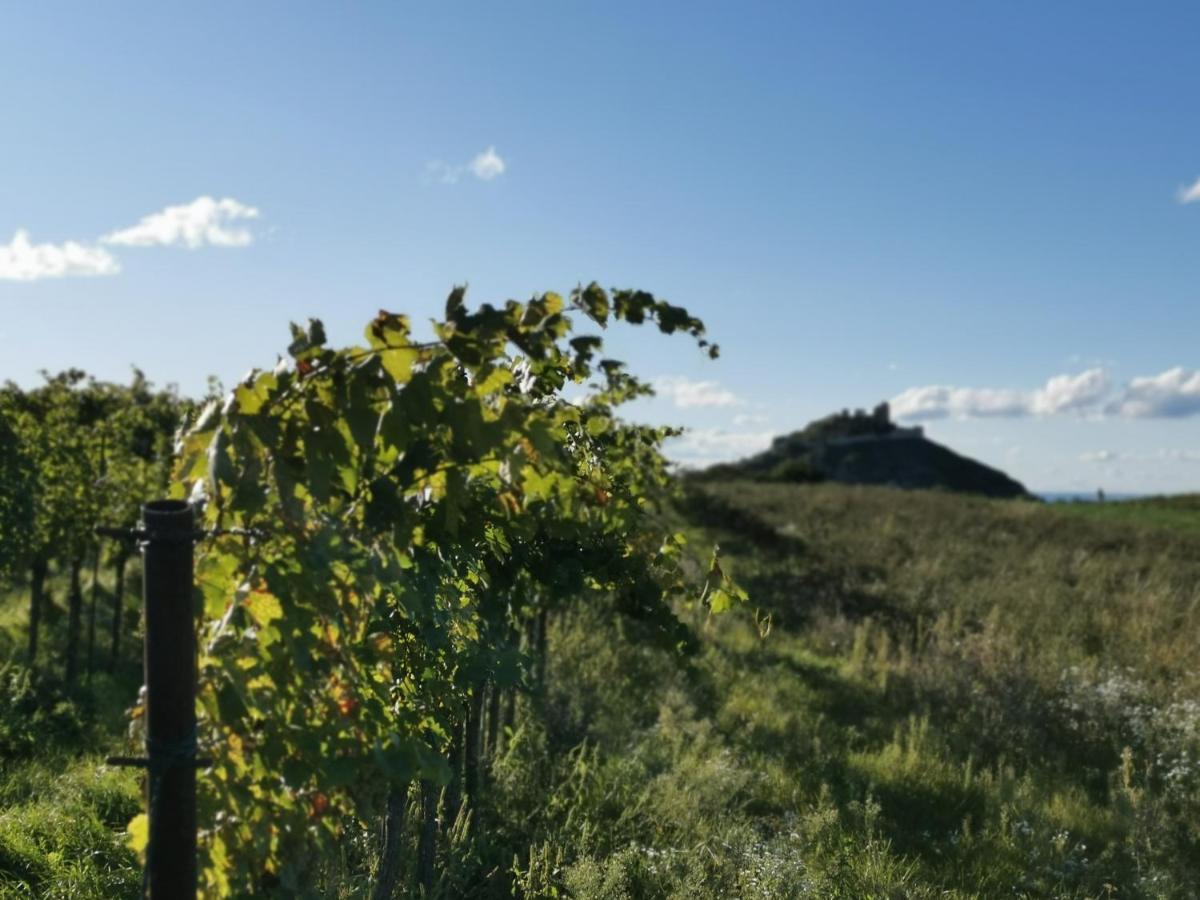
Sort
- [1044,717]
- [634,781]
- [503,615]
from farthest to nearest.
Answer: [1044,717], [634,781], [503,615]

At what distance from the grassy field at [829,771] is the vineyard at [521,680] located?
32 millimetres

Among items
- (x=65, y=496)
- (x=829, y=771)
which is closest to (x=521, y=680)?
(x=829, y=771)

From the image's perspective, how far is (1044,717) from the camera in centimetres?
773

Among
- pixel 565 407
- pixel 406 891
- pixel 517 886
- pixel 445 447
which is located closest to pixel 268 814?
pixel 445 447

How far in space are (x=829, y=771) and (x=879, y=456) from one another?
56527 mm

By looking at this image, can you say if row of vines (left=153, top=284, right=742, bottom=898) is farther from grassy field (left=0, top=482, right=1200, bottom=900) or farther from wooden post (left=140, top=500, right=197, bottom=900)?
grassy field (left=0, top=482, right=1200, bottom=900)

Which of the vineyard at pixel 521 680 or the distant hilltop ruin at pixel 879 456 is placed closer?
the vineyard at pixel 521 680

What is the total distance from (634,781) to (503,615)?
8.38 feet

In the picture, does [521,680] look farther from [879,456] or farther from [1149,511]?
[879,456]

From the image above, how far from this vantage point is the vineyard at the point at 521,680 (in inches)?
81.2

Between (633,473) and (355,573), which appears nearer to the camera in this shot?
(355,573)

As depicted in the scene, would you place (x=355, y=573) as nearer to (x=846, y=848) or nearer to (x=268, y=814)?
(x=268, y=814)

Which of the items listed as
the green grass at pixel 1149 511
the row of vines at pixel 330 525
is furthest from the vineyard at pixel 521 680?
the green grass at pixel 1149 511

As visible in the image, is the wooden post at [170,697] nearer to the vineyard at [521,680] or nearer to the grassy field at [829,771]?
the vineyard at [521,680]
